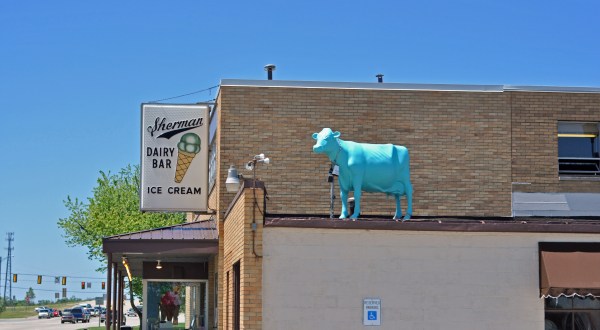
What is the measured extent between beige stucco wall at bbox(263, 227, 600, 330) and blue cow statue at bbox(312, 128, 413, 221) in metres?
2.32

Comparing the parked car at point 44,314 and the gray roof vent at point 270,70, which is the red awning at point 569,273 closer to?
the gray roof vent at point 270,70

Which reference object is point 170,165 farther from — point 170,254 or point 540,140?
point 540,140

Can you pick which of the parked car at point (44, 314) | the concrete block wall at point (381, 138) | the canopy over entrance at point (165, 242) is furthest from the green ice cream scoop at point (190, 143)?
the parked car at point (44, 314)

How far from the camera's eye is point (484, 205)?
76.0ft

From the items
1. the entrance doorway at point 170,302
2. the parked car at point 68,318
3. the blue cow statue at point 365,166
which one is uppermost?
the blue cow statue at point 365,166

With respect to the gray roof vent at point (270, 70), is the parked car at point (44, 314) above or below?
below

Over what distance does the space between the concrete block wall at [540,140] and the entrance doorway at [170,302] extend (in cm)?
933

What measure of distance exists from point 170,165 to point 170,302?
5.64 metres

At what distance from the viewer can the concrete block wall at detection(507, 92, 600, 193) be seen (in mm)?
23500

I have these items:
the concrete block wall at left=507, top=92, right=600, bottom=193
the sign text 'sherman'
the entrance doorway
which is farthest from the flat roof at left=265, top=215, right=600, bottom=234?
the entrance doorway

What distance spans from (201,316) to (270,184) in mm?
6483

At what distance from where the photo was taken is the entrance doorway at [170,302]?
27.3 m

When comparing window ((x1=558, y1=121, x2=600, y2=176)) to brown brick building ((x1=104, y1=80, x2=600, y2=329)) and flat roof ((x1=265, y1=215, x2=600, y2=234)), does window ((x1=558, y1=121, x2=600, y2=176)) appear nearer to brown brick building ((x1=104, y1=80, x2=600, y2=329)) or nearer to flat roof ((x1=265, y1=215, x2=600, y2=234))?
brown brick building ((x1=104, y1=80, x2=600, y2=329))

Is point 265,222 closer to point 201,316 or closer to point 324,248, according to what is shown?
point 324,248
